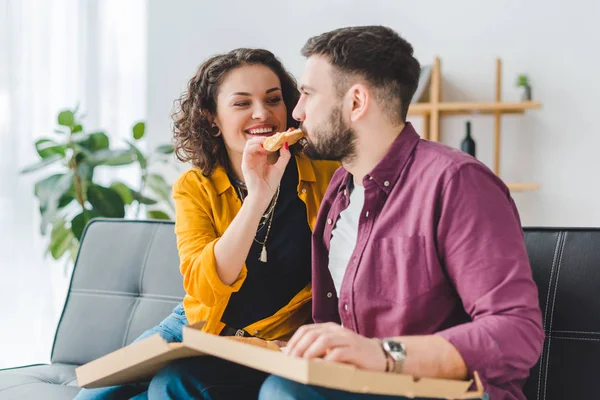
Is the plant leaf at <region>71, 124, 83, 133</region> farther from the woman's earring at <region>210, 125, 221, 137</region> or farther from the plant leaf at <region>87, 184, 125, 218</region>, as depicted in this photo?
the woman's earring at <region>210, 125, 221, 137</region>

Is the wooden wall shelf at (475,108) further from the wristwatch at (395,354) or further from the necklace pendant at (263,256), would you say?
the wristwatch at (395,354)

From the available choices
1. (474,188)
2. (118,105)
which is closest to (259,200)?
(474,188)

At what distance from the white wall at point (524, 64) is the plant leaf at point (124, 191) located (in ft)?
3.92

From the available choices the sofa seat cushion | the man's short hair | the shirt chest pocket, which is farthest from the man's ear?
the sofa seat cushion

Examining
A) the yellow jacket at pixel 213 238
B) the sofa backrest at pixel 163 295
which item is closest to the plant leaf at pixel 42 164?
the sofa backrest at pixel 163 295

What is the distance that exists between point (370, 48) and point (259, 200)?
0.43 meters

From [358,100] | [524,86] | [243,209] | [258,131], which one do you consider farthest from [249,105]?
[524,86]

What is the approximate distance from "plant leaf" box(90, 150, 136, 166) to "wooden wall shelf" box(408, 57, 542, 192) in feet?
4.79

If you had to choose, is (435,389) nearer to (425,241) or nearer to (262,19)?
(425,241)

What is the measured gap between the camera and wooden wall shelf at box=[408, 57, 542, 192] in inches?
142

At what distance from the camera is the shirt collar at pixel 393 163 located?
56.4 inches

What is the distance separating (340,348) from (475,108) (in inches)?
110

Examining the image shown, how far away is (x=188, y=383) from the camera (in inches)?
55.8

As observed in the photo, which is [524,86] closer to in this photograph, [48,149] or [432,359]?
[48,149]
